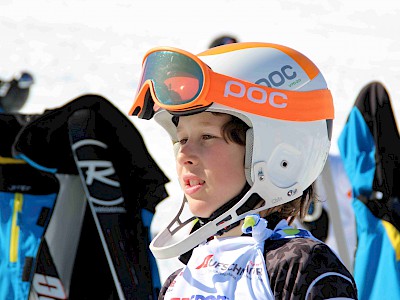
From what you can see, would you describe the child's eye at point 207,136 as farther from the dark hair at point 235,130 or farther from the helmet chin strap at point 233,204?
the helmet chin strap at point 233,204

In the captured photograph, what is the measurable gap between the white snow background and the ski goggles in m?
6.26

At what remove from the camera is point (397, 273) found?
3.67 metres

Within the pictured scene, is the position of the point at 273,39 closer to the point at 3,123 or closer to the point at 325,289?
the point at 3,123

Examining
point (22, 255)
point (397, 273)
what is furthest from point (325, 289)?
point (22, 255)

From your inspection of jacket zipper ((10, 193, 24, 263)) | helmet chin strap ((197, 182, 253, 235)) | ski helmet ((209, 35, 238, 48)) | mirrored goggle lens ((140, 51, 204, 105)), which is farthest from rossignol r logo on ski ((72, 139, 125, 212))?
helmet chin strap ((197, 182, 253, 235))

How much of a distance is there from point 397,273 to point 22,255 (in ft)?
5.90

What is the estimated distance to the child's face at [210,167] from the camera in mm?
2180

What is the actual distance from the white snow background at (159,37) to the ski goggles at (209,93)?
6261 mm

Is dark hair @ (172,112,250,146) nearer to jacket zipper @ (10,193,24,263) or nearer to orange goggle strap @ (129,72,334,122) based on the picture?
orange goggle strap @ (129,72,334,122)

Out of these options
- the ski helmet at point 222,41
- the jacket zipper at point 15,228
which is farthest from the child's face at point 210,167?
the ski helmet at point 222,41

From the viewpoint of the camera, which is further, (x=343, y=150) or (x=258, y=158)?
(x=343, y=150)

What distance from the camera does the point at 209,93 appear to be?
2184 millimetres

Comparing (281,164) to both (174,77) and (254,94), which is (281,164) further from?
(174,77)

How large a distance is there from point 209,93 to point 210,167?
197 millimetres
